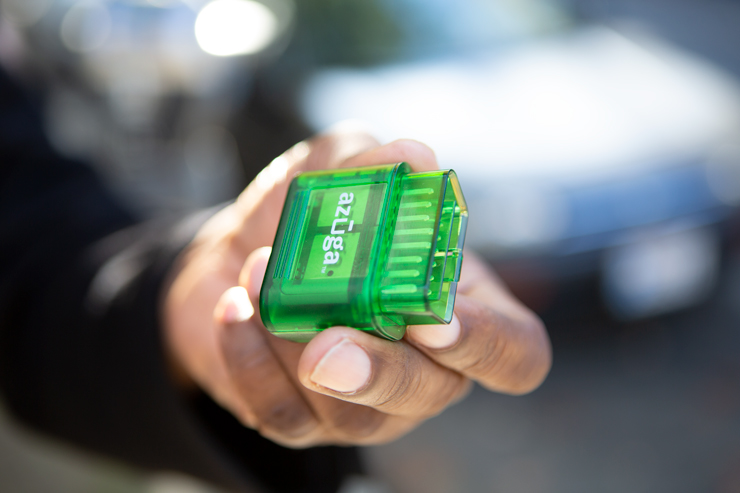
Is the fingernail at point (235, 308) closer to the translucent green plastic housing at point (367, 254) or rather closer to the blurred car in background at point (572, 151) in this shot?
the translucent green plastic housing at point (367, 254)

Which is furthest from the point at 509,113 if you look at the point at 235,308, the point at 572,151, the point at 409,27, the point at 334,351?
the point at 334,351

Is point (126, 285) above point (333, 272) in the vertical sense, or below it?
above

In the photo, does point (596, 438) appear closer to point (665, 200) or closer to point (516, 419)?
point (516, 419)

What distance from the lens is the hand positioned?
39.9 inches

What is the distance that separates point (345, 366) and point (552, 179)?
216 cm

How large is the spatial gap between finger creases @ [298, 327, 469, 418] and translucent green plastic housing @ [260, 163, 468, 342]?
0.03 metres

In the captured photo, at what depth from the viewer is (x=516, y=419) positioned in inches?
123

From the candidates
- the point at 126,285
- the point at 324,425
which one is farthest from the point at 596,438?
the point at 126,285

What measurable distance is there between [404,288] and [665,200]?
8.03 ft

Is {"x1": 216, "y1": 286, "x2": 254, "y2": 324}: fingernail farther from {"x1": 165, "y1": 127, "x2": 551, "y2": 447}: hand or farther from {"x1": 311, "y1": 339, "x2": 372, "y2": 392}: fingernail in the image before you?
{"x1": 311, "y1": 339, "x2": 372, "y2": 392}: fingernail

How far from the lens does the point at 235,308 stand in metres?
1.17

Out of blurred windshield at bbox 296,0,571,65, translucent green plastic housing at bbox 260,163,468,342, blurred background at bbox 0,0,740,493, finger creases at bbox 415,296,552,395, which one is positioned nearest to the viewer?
translucent green plastic housing at bbox 260,163,468,342

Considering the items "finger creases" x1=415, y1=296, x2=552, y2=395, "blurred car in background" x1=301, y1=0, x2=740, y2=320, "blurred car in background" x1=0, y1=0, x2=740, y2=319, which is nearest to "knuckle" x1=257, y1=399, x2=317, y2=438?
"finger creases" x1=415, y1=296, x2=552, y2=395

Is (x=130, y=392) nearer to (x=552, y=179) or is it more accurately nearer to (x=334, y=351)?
(x=334, y=351)
